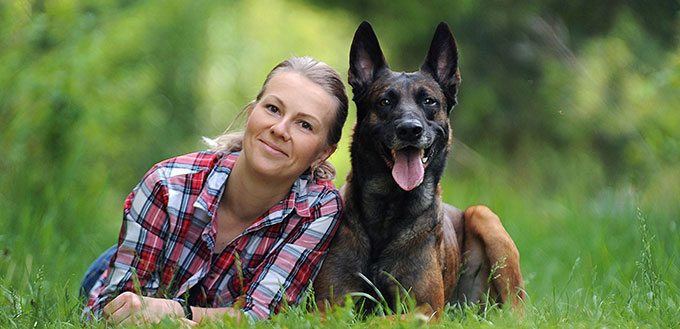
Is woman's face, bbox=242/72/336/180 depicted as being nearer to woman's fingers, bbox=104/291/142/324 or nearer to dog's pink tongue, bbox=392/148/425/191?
dog's pink tongue, bbox=392/148/425/191

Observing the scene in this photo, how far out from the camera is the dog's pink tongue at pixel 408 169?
3.36 metres

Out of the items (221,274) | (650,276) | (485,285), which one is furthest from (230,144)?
(650,276)

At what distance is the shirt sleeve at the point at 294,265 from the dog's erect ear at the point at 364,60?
671 mm

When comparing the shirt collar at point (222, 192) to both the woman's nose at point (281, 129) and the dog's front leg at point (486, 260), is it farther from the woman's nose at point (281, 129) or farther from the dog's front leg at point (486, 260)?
the dog's front leg at point (486, 260)

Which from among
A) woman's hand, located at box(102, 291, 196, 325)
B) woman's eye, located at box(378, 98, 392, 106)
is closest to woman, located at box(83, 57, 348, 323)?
woman's hand, located at box(102, 291, 196, 325)

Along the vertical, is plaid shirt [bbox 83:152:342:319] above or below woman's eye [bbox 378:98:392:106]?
below

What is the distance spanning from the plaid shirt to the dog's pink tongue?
0.41 meters

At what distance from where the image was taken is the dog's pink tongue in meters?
3.36

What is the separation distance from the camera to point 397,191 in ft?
11.6

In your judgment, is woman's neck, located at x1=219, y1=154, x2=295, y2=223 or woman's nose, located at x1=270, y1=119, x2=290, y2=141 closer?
woman's nose, located at x1=270, y1=119, x2=290, y2=141

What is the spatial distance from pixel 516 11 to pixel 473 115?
133 centimetres

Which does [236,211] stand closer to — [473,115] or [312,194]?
[312,194]

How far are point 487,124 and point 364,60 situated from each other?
480 centimetres

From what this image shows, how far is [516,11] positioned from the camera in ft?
24.8
